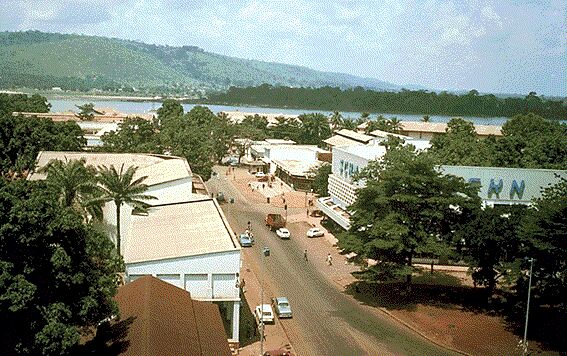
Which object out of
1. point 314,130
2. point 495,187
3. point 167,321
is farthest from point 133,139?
point 167,321

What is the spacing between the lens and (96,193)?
105 ft

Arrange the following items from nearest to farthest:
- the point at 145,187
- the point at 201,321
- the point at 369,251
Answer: the point at 201,321 → the point at 369,251 → the point at 145,187

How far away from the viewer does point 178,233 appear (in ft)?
96.3

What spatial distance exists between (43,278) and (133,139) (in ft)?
151

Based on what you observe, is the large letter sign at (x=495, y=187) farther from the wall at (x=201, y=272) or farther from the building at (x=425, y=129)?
the building at (x=425, y=129)

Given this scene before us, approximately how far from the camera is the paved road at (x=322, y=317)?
26.4 m

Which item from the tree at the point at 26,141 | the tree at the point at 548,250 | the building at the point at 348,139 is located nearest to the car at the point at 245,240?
the tree at the point at 26,141

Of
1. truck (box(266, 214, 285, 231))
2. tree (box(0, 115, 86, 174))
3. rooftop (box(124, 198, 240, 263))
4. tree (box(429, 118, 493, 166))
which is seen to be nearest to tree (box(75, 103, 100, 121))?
tree (box(0, 115, 86, 174))

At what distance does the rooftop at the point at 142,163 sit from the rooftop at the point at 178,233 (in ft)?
15.5

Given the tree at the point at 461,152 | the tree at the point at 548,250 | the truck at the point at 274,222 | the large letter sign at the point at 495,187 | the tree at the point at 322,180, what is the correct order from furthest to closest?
the tree at the point at 322,180, the tree at the point at 461,152, the truck at the point at 274,222, the large letter sign at the point at 495,187, the tree at the point at 548,250

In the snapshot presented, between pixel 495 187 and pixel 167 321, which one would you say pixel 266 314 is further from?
pixel 495 187

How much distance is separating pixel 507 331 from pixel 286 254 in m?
16.8

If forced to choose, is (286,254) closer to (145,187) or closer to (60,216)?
(145,187)

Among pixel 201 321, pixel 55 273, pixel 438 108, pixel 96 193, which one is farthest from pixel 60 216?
pixel 438 108
